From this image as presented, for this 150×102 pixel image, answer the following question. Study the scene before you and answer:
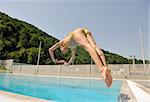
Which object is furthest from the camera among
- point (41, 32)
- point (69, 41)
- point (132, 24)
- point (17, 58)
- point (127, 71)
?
point (41, 32)

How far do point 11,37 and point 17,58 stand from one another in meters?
6.74

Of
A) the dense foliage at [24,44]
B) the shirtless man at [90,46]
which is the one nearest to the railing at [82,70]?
the dense foliage at [24,44]

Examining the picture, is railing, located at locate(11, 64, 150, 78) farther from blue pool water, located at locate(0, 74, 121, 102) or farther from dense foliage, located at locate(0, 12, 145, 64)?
dense foliage, located at locate(0, 12, 145, 64)

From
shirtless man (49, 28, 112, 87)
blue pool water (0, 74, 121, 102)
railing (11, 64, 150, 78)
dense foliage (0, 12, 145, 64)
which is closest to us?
shirtless man (49, 28, 112, 87)

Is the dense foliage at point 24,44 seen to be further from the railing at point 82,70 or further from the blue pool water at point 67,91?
the blue pool water at point 67,91

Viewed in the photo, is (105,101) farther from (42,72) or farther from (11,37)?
(11,37)

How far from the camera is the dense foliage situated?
33.3 meters

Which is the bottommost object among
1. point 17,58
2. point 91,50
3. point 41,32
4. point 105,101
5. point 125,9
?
point 105,101

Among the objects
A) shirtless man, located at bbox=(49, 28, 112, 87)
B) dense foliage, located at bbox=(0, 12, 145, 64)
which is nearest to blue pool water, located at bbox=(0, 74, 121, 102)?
shirtless man, located at bbox=(49, 28, 112, 87)

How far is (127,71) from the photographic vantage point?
19.5 m

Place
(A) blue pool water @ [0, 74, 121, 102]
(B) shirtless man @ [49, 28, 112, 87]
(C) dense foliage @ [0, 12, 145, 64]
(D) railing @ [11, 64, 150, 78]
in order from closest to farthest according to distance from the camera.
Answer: (B) shirtless man @ [49, 28, 112, 87] → (A) blue pool water @ [0, 74, 121, 102] → (D) railing @ [11, 64, 150, 78] → (C) dense foliage @ [0, 12, 145, 64]

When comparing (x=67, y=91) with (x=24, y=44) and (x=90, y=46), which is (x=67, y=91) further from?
(x=24, y=44)

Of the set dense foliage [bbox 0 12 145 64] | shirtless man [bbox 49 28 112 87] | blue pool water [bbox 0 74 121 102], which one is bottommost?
blue pool water [bbox 0 74 121 102]

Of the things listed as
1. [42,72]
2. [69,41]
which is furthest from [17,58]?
[69,41]
